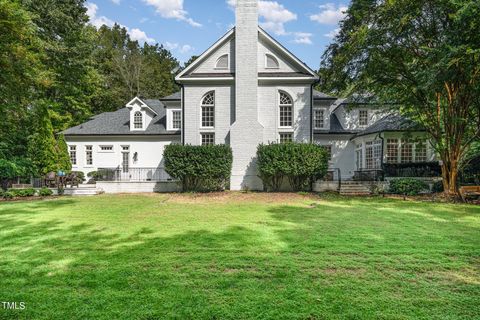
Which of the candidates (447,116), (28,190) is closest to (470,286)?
(447,116)

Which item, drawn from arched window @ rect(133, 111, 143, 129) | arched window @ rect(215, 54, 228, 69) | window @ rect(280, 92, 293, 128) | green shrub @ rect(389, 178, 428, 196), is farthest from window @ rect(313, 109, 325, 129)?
arched window @ rect(133, 111, 143, 129)

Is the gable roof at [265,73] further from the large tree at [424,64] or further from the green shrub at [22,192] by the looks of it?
the green shrub at [22,192]

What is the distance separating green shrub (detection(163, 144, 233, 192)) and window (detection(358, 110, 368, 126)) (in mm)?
13999

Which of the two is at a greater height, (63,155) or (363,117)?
(363,117)

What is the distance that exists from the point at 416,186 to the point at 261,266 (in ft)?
51.7

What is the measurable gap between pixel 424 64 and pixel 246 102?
1022 centimetres

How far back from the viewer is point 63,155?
22234mm

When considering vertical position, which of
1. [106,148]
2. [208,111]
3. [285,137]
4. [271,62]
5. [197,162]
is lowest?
[197,162]

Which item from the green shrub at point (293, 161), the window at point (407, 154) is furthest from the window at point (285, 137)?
the window at point (407, 154)

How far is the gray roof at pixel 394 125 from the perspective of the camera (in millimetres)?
18175

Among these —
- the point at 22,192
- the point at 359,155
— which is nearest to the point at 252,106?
the point at 359,155

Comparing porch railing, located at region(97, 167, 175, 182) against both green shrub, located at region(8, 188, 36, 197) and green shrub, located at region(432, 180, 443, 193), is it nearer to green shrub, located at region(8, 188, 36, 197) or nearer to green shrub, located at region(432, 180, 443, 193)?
green shrub, located at region(8, 188, 36, 197)

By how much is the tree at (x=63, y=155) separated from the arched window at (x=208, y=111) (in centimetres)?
1233

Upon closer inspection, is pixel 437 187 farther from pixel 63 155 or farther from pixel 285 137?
pixel 63 155
